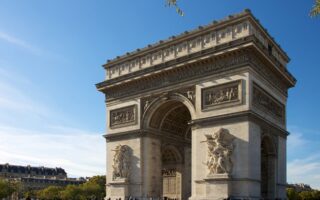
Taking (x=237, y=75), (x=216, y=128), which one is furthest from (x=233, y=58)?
(x=216, y=128)

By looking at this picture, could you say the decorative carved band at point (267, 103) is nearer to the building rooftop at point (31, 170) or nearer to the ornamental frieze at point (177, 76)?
the ornamental frieze at point (177, 76)

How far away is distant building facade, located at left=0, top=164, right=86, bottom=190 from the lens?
11912 centimetres

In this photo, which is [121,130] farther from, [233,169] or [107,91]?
[233,169]

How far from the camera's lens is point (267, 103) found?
27.8 metres

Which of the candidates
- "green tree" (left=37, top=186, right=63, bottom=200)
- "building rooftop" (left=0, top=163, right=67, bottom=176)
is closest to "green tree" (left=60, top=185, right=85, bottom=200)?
"green tree" (left=37, top=186, right=63, bottom=200)

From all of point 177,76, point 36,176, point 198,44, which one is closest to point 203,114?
point 177,76

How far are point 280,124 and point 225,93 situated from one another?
21.1ft

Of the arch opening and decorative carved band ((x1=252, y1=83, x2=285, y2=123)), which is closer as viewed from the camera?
decorative carved band ((x1=252, y1=83, x2=285, y2=123))

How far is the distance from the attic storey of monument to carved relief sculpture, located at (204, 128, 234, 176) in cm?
6

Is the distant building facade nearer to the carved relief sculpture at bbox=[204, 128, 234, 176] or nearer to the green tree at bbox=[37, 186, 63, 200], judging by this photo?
the green tree at bbox=[37, 186, 63, 200]

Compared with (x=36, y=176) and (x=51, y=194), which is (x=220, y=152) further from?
(x=36, y=176)

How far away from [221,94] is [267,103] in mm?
3605

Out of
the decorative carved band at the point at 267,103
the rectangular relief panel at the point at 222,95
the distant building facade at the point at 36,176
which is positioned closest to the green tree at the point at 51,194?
the distant building facade at the point at 36,176

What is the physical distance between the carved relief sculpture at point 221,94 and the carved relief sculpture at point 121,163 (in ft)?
24.9
